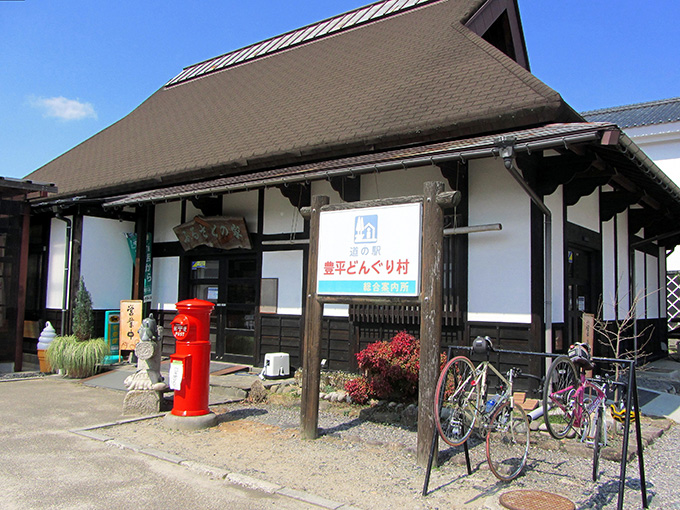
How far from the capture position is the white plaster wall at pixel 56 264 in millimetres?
11820

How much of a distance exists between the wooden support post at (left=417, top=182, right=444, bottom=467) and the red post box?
271cm

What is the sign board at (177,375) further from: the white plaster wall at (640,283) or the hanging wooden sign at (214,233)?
the white plaster wall at (640,283)

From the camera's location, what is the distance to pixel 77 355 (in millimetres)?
10219

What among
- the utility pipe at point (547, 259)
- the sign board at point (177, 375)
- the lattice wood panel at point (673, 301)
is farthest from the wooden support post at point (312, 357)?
the lattice wood panel at point (673, 301)

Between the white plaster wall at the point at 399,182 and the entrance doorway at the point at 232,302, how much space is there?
9.36 feet

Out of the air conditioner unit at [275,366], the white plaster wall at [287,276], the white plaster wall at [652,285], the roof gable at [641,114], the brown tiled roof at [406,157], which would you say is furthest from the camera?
the roof gable at [641,114]

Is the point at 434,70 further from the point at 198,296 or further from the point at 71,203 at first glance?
the point at 71,203

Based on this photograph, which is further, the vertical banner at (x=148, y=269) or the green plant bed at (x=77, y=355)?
the vertical banner at (x=148, y=269)

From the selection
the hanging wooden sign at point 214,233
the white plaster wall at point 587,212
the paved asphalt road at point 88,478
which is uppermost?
the white plaster wall at point 587,212

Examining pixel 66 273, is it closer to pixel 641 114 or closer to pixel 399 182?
pixel 399 182

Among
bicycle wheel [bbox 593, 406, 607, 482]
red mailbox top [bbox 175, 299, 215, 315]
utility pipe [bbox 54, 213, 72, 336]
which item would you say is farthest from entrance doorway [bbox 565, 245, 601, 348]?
utility pipe [bbox 54, 213, 72, 336]

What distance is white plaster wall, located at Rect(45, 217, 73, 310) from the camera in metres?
11.8

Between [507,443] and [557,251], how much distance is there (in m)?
3.23

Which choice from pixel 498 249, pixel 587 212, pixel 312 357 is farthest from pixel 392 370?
pixel 587 212
